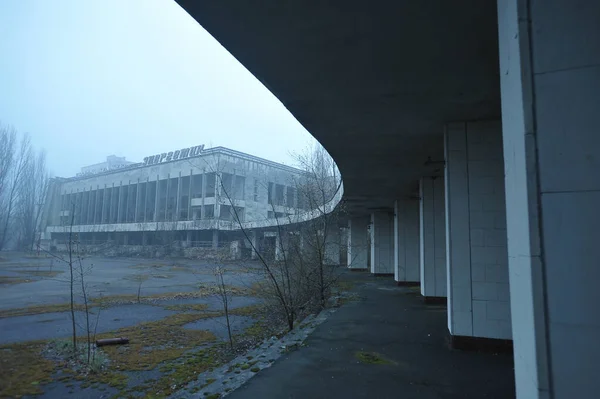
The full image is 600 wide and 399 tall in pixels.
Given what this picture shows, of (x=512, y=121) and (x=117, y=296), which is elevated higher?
(x=512, y=121)

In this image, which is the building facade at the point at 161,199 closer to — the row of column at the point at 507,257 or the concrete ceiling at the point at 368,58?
the row of column at the point at 507,257

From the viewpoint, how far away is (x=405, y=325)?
27.5ft

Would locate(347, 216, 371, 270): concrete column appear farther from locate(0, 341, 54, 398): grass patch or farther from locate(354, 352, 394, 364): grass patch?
locate(0, 341, 54, 398): grass patch

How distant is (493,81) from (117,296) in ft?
50.2

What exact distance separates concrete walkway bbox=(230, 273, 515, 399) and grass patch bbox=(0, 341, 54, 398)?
362 cm

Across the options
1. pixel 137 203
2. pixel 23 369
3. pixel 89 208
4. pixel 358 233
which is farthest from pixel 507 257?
pixel 89 208

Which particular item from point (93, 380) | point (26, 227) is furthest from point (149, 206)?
point (93, 380)

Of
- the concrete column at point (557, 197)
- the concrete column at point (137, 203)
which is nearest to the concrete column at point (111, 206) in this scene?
the concrete column at point (137, 203)

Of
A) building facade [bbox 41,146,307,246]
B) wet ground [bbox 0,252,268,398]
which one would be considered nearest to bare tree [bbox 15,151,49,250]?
building facade [bbox 41,146,307,246]

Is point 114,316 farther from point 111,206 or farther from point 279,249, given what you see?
point 111,206

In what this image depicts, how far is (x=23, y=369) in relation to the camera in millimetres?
6332

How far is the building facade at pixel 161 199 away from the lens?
163 feet

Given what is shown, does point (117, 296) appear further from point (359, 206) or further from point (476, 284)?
point (476, 284)

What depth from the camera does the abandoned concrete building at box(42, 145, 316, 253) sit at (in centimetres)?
4962
